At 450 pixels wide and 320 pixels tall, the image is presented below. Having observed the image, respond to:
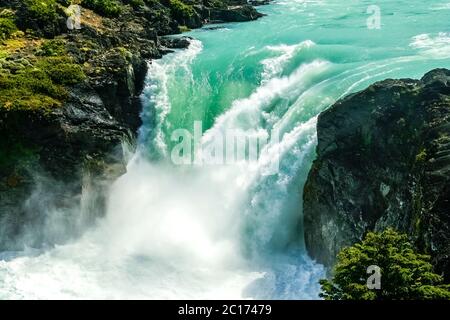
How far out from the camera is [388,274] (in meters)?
15.0

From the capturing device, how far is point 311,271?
25.5 meters

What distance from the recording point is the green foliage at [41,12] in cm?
3801

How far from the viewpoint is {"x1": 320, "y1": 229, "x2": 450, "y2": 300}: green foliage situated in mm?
14766

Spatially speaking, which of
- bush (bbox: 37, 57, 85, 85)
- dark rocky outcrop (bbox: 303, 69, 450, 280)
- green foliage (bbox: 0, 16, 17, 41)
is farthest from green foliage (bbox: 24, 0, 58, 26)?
dark rocky outcrop (bbox: 303, 69, 450, 280)

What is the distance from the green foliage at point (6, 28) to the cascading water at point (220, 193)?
9.72 metres

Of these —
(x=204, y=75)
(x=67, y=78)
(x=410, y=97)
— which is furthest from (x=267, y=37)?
(x=410, y=97)

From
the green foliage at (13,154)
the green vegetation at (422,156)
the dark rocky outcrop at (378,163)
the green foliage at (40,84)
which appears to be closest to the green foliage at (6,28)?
the green foliage at (40,84)

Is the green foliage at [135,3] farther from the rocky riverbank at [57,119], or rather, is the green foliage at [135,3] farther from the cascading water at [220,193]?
the rocky riverbank at [57,119]

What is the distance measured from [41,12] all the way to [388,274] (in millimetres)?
32698
